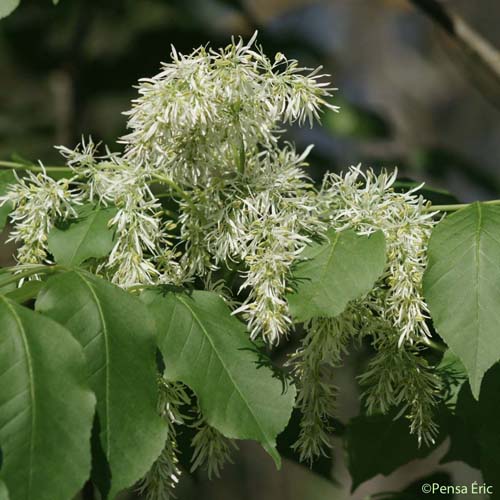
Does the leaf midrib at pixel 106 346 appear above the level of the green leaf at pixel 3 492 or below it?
above

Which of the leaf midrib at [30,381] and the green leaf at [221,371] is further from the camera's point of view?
the green leaf at [221,371]

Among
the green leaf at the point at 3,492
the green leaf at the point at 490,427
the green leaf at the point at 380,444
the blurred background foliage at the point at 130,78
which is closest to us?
the green leaf at the point at 3,492

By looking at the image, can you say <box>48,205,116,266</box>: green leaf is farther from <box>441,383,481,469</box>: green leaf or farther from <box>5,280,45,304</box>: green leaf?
<box>441,383,481,469</box>: green leaf

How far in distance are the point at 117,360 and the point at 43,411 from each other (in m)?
0.14

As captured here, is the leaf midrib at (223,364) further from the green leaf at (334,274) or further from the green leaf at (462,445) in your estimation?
the green leaf at (462,445)

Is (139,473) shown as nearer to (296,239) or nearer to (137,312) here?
(137,312)

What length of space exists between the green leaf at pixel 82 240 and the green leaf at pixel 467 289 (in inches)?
20.9

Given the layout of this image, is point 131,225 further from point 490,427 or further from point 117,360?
point 490,427

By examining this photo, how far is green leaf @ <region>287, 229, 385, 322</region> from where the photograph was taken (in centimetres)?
128

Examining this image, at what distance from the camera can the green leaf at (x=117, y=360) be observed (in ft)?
3.98

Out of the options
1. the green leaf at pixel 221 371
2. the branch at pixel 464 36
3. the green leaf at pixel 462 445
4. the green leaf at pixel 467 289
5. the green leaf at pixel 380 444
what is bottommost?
the green leaf at pixel 380 444

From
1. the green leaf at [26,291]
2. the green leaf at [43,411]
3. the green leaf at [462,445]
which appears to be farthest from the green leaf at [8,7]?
the green leaf at [462,445]

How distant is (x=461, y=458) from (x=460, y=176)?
92.6 inches

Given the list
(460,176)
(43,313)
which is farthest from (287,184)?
(460,176)
